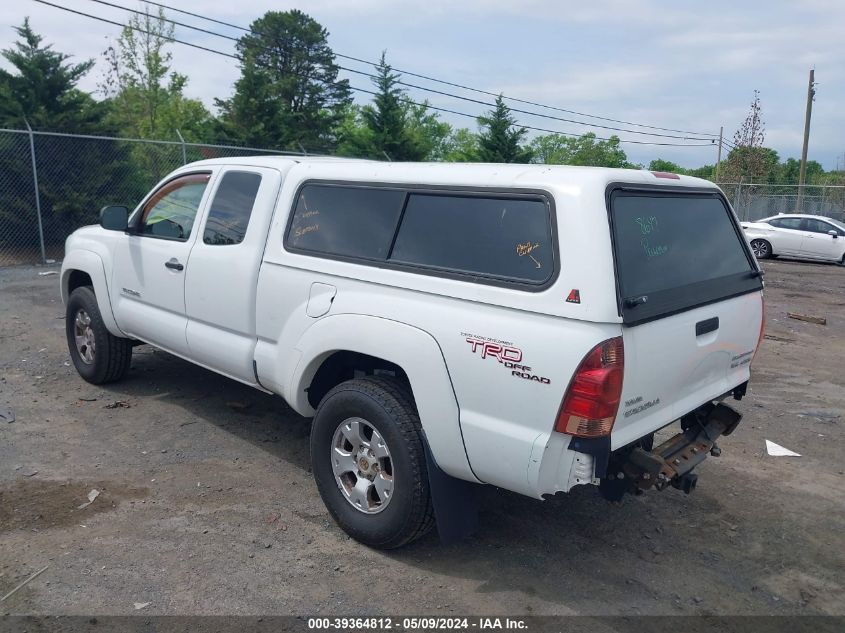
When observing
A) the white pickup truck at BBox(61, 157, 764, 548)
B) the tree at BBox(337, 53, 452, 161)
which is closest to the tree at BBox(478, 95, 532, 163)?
the tree at BBox(337, 53, 452, 161)

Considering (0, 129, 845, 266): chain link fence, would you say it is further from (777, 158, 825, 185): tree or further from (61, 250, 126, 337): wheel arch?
(777, 158, 825, 185): tree

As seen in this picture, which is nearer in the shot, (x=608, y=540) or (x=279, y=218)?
(x=608, y=540)

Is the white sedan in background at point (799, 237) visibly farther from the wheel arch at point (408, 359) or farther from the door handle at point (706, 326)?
the wheel arch at point (408, 359)

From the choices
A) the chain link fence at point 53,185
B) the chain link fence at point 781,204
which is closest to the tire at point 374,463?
the chain link fence at point 53,185

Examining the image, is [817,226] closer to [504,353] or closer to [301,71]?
Result: [504,353]

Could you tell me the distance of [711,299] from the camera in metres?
3.56

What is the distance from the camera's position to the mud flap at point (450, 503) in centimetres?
336

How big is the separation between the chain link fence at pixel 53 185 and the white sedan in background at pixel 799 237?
45.3ft

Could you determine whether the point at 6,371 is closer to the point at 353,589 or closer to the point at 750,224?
the point at 353,589

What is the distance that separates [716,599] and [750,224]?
60.7 ft

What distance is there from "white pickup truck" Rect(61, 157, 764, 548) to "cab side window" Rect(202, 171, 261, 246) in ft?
0.07

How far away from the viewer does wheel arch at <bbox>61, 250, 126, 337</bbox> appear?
5.70 metres

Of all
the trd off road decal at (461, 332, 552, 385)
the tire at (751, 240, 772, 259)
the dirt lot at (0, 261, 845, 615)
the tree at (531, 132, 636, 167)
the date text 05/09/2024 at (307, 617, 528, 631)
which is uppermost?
the tree at (531, 132, 636, 167)

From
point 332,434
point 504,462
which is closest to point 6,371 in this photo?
point 332,434
